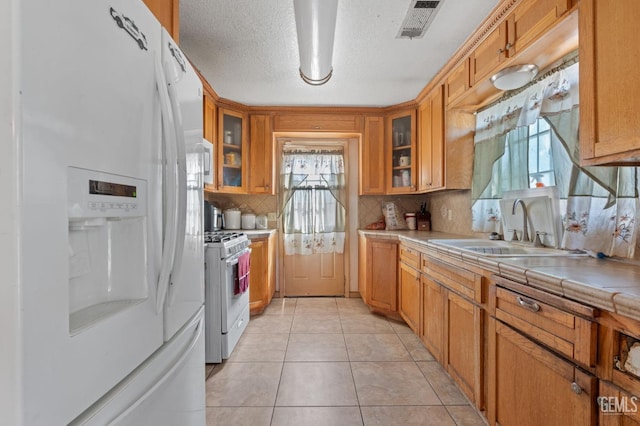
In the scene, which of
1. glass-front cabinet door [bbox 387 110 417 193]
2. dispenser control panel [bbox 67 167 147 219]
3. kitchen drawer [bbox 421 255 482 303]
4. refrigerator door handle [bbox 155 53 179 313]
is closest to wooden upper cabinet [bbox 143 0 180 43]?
refrigerator door handle [bbox 155 53 179 313]

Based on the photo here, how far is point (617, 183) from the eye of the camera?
1425mm

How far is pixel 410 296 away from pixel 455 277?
0.96 meters

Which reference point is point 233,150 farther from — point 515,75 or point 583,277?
point 583,277

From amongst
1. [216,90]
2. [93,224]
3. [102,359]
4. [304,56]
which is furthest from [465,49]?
[102,359]

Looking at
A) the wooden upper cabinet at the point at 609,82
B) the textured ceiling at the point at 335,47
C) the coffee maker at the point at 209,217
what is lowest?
the coffee maker at the point at 209,217

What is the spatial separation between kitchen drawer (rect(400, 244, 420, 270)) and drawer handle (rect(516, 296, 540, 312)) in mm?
1276

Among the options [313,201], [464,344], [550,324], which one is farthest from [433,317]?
[313,201]

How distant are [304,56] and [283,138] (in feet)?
6.80

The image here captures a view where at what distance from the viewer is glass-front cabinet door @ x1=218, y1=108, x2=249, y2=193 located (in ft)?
11.2

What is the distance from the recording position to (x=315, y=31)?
1.71m

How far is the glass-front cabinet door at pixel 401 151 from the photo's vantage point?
11.5ft

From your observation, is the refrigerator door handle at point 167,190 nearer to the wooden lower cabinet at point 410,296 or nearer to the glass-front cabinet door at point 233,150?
the wooden lower cabinet at point 410,296

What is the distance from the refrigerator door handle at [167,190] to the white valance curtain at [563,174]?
1893mm

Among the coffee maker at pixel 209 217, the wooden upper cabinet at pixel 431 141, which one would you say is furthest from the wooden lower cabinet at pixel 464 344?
the coffee maker at pixel 209 217
